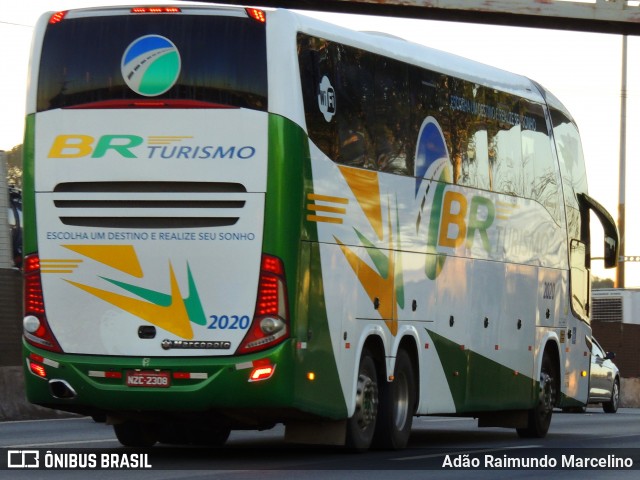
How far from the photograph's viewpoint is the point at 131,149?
14773 millimetres

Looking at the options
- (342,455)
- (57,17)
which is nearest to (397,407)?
(342,455)

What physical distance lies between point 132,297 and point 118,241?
0.51m

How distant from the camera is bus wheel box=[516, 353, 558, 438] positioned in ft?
70.2

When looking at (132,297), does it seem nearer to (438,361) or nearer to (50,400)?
(50,400)

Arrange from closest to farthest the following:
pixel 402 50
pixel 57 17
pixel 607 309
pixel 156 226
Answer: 1. pixel 156 226
2. pixel 57 17
3. pixel 402 50
4. pixel 607 309

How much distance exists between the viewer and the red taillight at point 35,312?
49.0ft

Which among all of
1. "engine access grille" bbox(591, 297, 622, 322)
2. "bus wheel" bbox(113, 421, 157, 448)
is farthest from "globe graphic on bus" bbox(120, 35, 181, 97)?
"engine access grille" bbox(591, 297, 622, 322)

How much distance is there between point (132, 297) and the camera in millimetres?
14750

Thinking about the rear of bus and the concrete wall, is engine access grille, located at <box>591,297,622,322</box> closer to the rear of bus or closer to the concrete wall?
the concrete wall

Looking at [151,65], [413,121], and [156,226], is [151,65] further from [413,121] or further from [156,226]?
[413,121]

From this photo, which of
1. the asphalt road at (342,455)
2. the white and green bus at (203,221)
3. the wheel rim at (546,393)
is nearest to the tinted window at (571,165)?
the wheel rim at (546,393)

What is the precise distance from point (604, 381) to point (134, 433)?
19.9 meters

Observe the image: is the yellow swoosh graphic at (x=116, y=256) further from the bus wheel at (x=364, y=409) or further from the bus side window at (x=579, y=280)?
the bus side window at (x=579, y=280)

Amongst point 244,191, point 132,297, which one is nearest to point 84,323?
point 132,297
